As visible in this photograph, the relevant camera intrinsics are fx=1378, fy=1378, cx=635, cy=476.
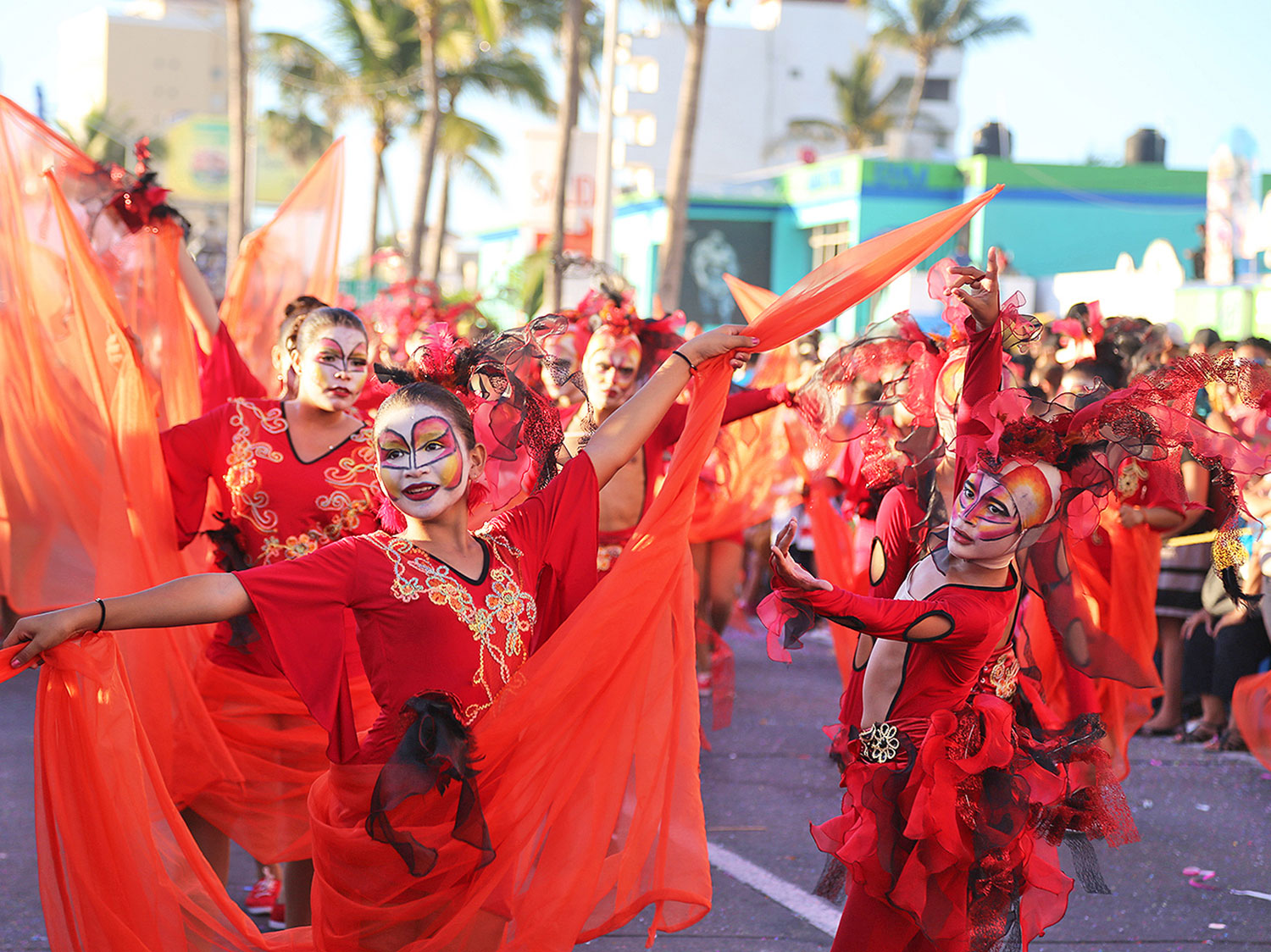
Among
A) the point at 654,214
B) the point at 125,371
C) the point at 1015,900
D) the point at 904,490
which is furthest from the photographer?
the point at 654,214

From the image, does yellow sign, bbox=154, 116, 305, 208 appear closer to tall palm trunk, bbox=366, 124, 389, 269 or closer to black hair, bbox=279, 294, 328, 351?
tall palm trunk, bbox=366, 124, 389, 269

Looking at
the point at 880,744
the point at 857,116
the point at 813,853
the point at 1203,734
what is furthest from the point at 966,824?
the point at 857,116

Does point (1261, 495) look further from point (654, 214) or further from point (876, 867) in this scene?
point (654, 214)

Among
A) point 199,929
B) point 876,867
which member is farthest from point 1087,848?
point 199,929

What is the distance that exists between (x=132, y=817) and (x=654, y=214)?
32234 millimetres

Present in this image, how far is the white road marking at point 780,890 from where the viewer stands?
475 centimetres

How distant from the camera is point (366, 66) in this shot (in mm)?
32000

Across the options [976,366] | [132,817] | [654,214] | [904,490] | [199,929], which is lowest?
[199,929]

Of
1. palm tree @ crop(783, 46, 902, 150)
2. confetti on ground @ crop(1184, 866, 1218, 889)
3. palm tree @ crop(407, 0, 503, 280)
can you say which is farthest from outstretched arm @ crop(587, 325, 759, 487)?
palm tree @ crop(783, 46, 902, 150)

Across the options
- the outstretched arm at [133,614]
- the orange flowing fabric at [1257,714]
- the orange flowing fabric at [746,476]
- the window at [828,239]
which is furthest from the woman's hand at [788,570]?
the window at [828,239]

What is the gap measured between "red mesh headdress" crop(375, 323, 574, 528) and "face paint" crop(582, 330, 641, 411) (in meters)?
2.24

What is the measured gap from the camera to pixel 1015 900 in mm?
3541

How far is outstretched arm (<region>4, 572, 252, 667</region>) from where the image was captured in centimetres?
279

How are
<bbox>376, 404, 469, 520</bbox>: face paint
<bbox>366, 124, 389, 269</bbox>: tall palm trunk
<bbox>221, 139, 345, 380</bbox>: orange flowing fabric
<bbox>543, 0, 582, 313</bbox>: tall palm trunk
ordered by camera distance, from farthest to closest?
<bbox>366, 124, 389, 269</bbox>: tall palm trunk, <bbox>543, 0, 582, 313</bbox>: tall palm trunk, <bbox>221, 139, 345, 380</bbox>: orange flowing fabric, <bbox>376, 404, 469, 520</bbox>: face paint
